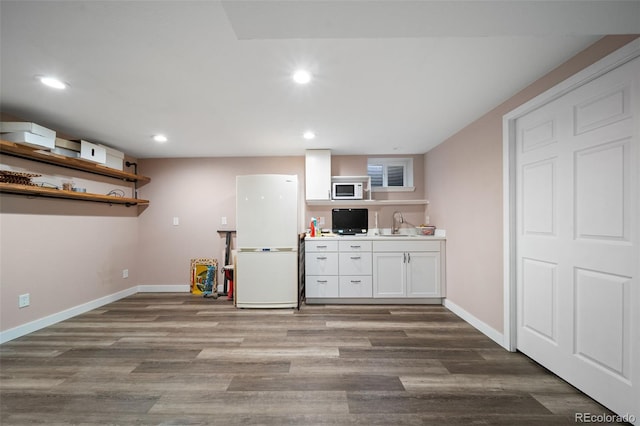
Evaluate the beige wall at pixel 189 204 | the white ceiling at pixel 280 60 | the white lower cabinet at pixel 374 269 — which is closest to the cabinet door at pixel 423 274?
the white lower cabinet at pixel 374 269

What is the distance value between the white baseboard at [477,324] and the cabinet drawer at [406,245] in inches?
29.8

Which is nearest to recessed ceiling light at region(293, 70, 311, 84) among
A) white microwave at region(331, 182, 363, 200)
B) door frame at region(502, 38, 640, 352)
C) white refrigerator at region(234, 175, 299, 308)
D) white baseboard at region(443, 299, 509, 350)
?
white refrigerator at region(234, 175, 299, 308)

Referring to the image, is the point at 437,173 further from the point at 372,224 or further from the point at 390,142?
the point at 372,224

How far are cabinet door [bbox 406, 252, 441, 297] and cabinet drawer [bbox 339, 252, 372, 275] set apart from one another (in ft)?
1.88

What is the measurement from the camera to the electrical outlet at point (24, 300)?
268cm

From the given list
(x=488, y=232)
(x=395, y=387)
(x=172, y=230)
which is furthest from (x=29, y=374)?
(x=488, y=232)

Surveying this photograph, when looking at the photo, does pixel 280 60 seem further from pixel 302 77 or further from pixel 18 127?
pixel 18 127

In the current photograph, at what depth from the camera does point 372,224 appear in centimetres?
433

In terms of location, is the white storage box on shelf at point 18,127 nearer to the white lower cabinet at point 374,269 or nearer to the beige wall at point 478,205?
the white lower cabinet at point 374,269

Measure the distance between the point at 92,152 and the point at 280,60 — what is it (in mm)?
2913

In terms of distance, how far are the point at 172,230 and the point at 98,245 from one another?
1.00m

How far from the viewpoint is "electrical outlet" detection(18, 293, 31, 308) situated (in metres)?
2.68

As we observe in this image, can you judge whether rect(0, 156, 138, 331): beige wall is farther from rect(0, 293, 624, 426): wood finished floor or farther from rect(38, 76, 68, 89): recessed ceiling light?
rect(38, 76, 68, 89): recessed ceiling light

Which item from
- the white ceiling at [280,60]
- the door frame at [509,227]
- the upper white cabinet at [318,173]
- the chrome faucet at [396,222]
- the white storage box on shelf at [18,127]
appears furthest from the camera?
the chrome faucet at [396,222]
